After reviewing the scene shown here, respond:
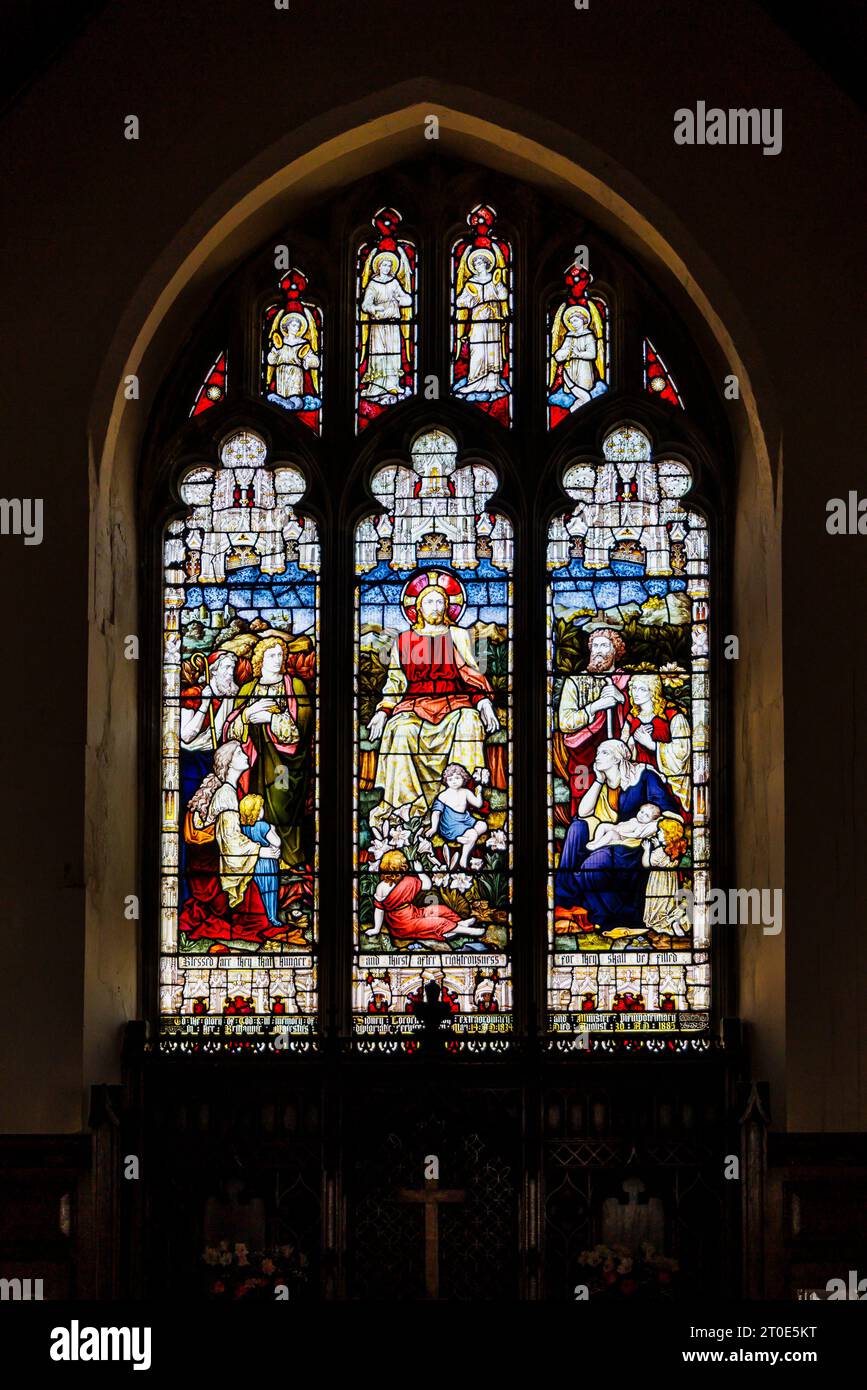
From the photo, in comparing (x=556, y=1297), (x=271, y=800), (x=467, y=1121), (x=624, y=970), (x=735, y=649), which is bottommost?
(x=556, y=1297)

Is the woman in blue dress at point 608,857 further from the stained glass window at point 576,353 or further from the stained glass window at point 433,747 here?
the stained glass window at point 576,353

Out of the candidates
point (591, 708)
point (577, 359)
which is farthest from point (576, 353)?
point (591, 708)

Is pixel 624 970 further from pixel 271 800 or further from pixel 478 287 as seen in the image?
pixel 478 287

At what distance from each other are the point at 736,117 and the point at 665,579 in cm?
208

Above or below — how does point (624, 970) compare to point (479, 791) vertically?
below

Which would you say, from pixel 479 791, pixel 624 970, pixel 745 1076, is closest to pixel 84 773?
pixel 479 791

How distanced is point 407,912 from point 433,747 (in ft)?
2.51

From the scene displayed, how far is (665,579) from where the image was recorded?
9.01 metres

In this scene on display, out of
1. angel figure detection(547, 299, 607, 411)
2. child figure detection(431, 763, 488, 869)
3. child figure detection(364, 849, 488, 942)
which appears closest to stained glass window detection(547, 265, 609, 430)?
angel figure detection(547, 299, 607, 411)

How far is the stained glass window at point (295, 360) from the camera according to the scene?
9211 millimetres

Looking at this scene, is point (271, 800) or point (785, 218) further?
point (271, 800)

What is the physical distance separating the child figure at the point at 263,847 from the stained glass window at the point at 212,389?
1.88 m

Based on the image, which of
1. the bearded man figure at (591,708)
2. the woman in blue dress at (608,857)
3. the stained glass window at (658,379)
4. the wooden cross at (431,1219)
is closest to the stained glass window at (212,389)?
the stained glass window at (658,379)
